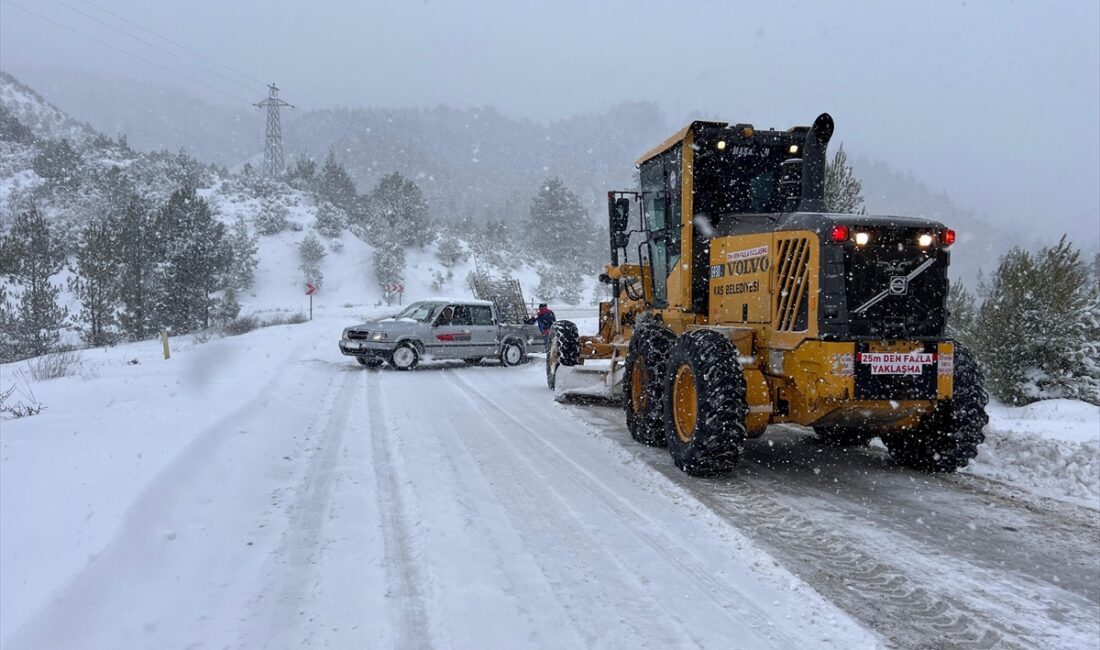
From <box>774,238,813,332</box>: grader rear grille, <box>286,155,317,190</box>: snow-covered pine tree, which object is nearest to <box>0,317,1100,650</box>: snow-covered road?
<box>774,238,813,332</box>: grader rear grille

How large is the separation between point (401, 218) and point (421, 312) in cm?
3800

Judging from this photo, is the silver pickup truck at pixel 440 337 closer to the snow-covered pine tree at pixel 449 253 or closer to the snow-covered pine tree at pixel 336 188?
the snow-covered pine tree at pixel 449 253


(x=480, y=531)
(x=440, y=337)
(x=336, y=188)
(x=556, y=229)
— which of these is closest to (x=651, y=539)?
(x=480, y=531)

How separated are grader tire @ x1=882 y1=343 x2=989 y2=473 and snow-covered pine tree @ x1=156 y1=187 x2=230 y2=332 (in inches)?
1066

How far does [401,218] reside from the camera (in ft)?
173

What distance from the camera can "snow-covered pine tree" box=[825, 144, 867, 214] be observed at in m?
16.5

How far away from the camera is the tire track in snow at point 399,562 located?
3.28m

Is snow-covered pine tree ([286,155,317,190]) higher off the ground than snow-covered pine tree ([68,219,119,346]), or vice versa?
snow-covered pine tree ([286,155,317,190])

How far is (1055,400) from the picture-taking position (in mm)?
10961

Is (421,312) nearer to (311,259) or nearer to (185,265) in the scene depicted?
(185,265)

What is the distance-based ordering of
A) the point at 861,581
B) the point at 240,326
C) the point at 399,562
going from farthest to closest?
1. the point at 240,326
2. the point at 399,562
3. the point at 861,581

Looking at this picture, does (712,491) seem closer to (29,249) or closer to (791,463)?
(791,463)

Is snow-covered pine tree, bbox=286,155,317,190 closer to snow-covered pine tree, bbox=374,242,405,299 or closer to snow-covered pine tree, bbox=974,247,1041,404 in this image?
snow-covered pine tree, bbox=374,242,405,299

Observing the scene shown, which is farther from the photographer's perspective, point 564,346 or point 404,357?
point 404,357
